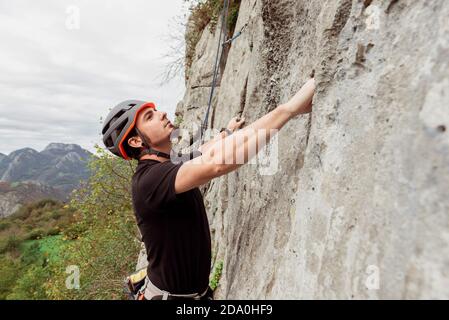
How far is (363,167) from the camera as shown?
1.67 metres

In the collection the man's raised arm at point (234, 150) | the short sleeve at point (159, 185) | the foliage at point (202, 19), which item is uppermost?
the foliage at point (202, 19)

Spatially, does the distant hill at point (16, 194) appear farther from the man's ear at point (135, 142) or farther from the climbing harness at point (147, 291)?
the man's ear at point (135, 142)

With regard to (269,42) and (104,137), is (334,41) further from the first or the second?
(104,137)

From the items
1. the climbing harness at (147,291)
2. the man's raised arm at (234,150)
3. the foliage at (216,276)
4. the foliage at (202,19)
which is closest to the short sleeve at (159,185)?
the man's raised arm at (234,150)

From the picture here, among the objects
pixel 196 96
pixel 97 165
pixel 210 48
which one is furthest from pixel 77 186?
pixel 210 48

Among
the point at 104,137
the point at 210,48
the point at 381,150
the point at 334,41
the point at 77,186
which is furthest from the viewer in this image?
the point at 77,186

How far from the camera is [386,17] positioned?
1802 millimetres

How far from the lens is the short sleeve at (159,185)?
7.99 ft

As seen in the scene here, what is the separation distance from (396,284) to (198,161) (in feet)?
4.74

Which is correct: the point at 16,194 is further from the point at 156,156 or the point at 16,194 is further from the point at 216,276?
the point at 156,156

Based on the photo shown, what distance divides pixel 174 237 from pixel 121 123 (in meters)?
1.36

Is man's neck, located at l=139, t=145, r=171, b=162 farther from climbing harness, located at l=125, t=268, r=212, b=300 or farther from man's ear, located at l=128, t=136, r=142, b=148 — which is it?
climbing harness, located at l=125, t=268, r=212, b=300

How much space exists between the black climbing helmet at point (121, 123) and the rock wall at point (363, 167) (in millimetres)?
1564

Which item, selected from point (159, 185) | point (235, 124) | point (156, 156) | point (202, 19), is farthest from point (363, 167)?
point (202, 19)
